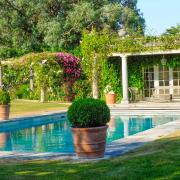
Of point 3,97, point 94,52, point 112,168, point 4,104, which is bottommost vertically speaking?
point 112,168

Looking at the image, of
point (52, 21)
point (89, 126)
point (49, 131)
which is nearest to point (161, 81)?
point (52, 21)

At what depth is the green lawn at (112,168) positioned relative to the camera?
667cm

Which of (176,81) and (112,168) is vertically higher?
(176,81)

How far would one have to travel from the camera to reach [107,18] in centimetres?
3253

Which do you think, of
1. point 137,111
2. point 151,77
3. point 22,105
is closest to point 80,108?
point 137,111

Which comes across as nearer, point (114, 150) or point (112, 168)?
point (112, 168)

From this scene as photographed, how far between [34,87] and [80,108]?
61.2 feet

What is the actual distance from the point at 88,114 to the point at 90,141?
0.52m

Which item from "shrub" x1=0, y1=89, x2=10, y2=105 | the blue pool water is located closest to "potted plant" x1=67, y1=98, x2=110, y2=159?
the blue pool water

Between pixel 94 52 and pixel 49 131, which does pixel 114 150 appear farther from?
pixel 94 52

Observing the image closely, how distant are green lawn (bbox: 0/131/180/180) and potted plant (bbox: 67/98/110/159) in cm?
49

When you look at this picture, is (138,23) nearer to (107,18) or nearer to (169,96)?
(107,18)

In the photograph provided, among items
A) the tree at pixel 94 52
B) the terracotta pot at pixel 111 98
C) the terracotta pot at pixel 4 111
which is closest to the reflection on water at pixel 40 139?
the terracotta pot at pixel 4 111

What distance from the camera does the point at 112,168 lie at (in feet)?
23.7
